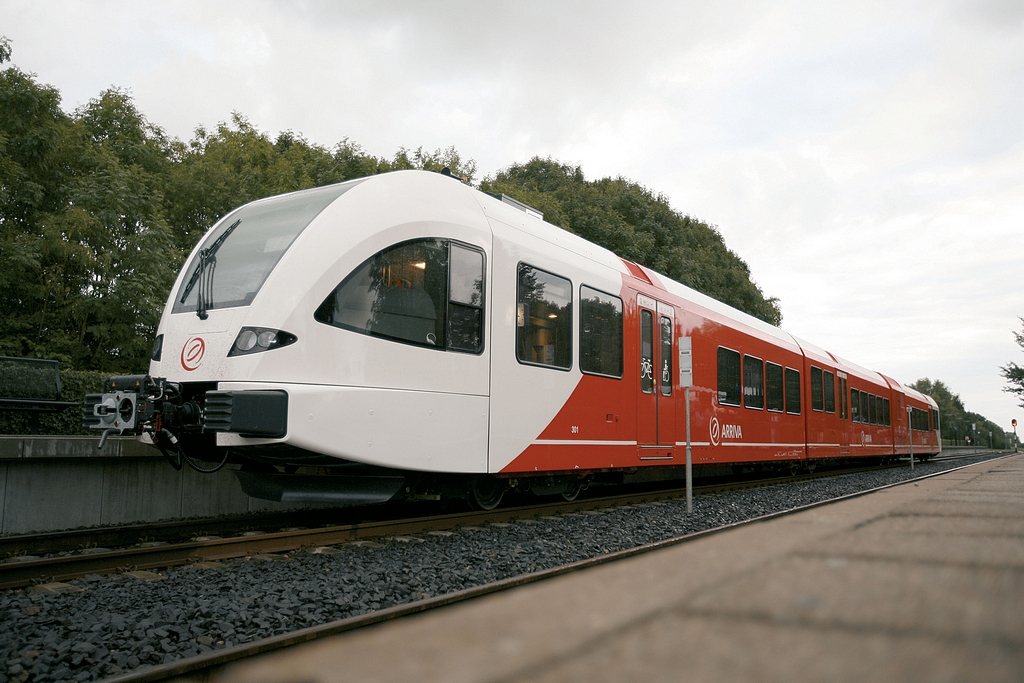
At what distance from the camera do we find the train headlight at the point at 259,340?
6.11 meters

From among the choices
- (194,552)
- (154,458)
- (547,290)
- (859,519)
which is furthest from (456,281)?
(859,519)

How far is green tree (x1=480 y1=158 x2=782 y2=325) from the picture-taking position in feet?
127

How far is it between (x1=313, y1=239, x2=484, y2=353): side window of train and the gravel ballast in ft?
6.38

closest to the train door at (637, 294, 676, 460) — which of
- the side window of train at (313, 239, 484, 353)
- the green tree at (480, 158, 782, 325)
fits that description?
the side window of train at (313, 239, 484, 353)

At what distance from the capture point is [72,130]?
72.3 ft

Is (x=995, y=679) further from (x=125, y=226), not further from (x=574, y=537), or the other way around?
(x=125, y=226)

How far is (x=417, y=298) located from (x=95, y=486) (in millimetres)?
4530

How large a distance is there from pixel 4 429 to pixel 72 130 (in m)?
15.0

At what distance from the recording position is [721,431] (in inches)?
496

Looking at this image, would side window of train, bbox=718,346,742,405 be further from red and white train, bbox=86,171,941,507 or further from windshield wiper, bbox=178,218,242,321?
windshield wiper, bbox=178,218,242,321

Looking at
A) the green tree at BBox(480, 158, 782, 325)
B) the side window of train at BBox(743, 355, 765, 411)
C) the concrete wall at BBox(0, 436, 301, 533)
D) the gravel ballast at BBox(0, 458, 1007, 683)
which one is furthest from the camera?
the green tree at BBox(480, 158, 782, 325)

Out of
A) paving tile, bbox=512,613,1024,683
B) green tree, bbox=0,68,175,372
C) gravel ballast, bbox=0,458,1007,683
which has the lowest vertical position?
gravel ballast, bbox=0,458,1007,683

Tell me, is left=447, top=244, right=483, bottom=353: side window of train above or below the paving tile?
above

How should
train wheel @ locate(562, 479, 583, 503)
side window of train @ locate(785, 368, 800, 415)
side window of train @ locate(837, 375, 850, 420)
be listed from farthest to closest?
side window of train @ locate(837, 375, 850, 420), side window of train @ locate(785, 368, 800, 415), train wheel @ locate(562, 479, 583, 503)
